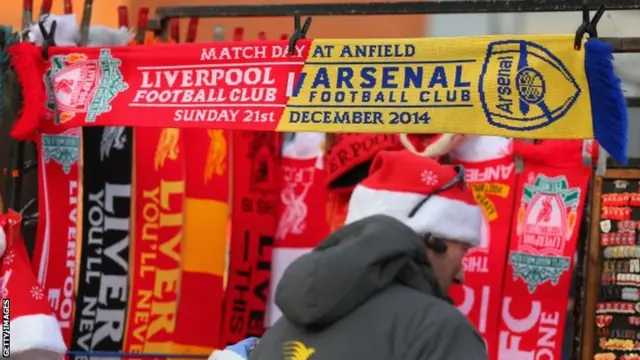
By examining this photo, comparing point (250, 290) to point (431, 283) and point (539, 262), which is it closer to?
point (539, 262)

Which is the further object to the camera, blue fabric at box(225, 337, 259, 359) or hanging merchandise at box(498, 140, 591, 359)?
hanging merchandise at box(498, 140, 591, 359)

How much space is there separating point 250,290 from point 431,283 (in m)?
1.78

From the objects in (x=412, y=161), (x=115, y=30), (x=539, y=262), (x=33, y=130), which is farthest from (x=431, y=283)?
(x=115, y=30)

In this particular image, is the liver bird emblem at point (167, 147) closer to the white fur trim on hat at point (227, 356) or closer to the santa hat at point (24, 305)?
the santa hat at point (24, 305)

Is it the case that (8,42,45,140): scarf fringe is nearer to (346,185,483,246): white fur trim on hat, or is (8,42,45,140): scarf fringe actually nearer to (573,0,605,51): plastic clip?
(346,185,483,246): white fur trim on hat

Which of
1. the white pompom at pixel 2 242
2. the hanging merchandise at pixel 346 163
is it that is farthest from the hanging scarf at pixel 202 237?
the white pompom at pixel 2 242

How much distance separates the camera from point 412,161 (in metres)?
2.70

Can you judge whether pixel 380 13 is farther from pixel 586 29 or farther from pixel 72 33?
pixel 72 33

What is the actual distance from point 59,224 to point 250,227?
0.64 m

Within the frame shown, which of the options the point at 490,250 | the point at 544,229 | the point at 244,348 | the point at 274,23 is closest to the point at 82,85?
the point at 244,348

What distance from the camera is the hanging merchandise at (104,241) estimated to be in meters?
3.54

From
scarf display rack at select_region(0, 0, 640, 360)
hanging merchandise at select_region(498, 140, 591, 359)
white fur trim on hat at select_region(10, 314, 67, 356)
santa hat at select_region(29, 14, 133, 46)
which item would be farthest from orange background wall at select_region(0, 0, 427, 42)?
white fur trim on hat at select_region(10, 314, 67, 356)

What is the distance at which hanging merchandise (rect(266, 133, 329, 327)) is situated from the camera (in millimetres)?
3691

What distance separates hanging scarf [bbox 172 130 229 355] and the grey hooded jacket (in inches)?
67.9
